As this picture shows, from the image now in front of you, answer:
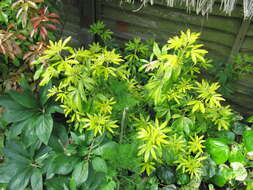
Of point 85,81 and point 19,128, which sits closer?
point 85,81

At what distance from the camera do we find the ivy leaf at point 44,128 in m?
1.46

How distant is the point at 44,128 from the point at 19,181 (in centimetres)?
48

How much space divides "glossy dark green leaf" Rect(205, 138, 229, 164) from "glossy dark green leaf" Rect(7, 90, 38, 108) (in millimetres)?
1386

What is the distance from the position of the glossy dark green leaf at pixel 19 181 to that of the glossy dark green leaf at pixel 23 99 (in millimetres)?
528

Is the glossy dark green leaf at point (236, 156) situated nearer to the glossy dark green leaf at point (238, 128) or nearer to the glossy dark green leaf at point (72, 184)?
the glossy dark green leaf at point (238, 128)

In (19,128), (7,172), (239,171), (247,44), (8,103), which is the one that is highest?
(247,44)

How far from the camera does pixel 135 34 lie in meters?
2.93

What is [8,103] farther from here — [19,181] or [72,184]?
[72,184]

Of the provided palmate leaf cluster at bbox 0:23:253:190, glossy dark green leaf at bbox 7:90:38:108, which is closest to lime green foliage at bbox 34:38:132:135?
palmate leaf cluster at bbox 0:23:253:190

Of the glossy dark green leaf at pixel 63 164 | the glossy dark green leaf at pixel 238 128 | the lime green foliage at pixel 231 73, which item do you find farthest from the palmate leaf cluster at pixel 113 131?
the lime green foliage at pixel 231 73

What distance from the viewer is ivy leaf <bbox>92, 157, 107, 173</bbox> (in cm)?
138

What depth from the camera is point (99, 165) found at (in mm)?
1389

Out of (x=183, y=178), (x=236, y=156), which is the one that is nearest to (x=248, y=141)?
(x=236, y=156)

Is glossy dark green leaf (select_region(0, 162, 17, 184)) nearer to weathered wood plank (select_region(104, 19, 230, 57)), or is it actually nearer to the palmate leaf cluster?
the palmate leaf cluster
